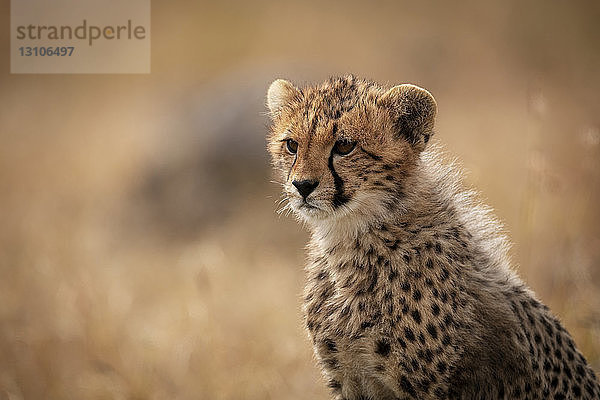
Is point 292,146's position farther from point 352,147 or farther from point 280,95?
point 280,95

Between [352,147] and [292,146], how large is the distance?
201 mm

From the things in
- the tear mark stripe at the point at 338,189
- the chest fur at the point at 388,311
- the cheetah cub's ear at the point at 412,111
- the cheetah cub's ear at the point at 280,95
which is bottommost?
the chest fur at the point at 388,311

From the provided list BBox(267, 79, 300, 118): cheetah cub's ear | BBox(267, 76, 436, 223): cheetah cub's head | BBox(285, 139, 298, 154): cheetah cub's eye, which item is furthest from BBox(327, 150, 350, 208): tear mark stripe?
BBox(267, 79, 300, 118): cheetah cub's ear

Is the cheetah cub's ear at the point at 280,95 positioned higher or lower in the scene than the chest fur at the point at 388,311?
higher

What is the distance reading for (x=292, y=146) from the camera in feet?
7.79

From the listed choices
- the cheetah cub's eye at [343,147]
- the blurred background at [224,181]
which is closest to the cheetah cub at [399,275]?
the cheetah cub's eye at [343,147]

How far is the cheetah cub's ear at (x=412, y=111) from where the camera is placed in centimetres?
233

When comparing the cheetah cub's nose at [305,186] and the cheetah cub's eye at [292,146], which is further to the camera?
the cheetah cub's eye at [292,146]

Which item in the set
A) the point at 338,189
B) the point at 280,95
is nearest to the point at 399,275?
the point at 338,189

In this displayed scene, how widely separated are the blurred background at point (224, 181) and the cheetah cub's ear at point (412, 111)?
2.57ft

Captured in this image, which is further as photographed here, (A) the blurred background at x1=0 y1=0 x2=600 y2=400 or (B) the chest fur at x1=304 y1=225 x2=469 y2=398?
(A) the blurred background at x1=0 y1=0 x2=600 y2=400

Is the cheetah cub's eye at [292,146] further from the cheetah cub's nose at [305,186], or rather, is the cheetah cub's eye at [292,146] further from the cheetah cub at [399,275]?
the cheetah cub's nose at [305,186]

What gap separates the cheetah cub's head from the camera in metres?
2.25

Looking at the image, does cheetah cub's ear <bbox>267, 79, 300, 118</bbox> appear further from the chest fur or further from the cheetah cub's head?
the chest fur
